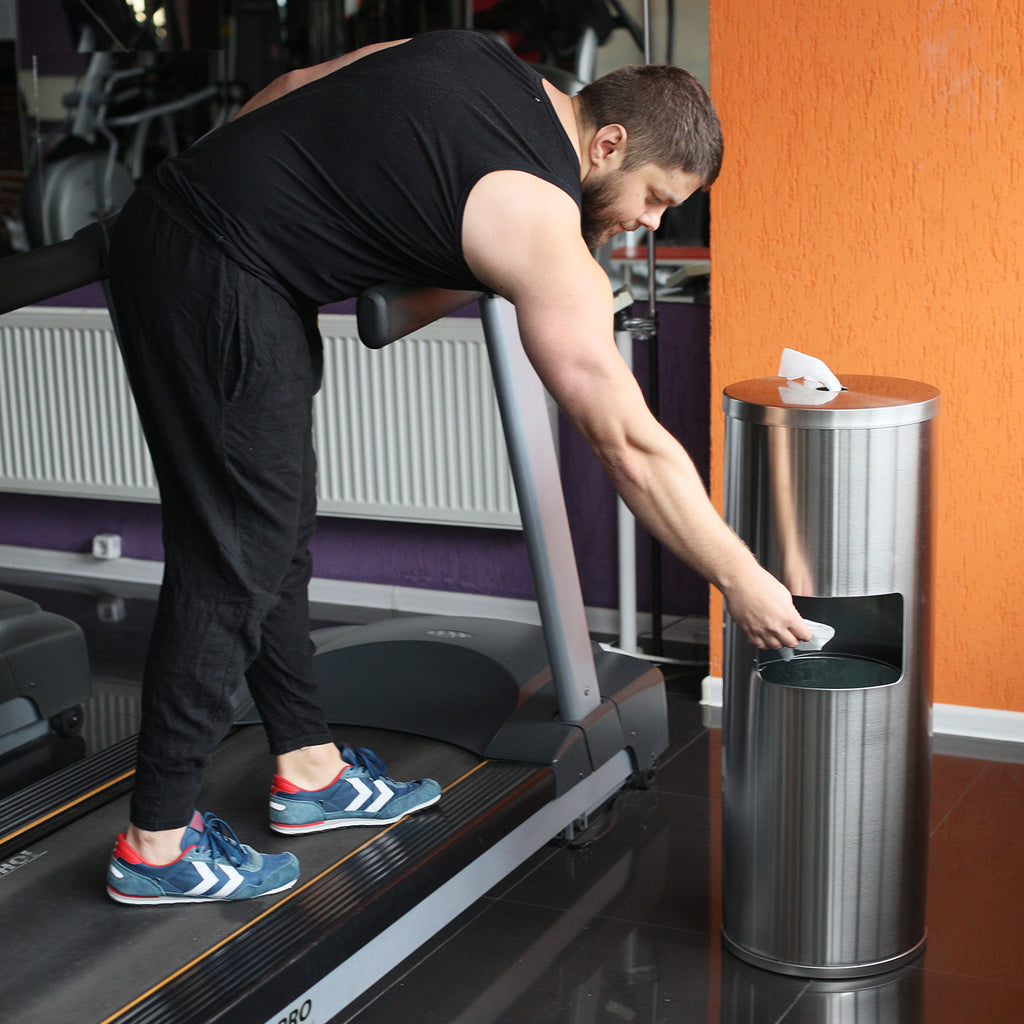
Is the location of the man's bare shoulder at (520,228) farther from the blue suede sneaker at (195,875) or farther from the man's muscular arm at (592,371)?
the blue suede sneaker at (195,875)

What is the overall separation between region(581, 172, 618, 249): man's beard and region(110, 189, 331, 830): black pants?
1.30 ft

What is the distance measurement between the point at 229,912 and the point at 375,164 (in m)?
0.99

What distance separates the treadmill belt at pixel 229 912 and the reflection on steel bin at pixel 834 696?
43 centimetres

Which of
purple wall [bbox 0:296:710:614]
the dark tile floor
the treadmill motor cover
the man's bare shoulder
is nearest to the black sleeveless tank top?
the man's bare shoulder

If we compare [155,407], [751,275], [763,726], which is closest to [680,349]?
[751,275]

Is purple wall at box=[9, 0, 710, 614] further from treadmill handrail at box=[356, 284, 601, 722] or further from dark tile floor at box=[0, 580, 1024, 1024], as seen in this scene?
treadmill handrail at box=[356, 284, 601, 722]

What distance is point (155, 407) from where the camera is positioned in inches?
69.6

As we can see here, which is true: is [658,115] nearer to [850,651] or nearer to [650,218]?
[650,218]

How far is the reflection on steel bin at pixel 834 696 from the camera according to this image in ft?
6.01

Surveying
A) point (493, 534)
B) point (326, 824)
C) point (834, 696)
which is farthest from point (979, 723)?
point (326, 824)

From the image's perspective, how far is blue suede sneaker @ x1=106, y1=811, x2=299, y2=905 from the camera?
1836 mm

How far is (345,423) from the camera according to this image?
3.80 m

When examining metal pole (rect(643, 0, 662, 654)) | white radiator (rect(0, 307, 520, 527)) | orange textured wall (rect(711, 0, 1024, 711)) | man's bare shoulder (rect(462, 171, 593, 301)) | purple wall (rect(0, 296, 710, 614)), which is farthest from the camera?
white radiator (rect(0, 307, 520, 527))

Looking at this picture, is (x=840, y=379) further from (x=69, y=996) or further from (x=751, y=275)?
(x=69, y=996)
